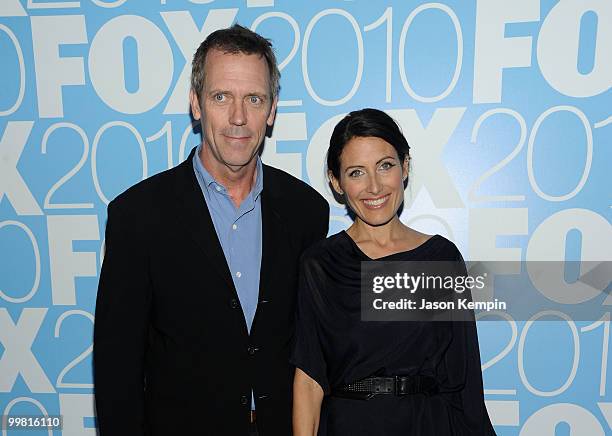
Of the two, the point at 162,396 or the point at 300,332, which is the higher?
the point at 300,332

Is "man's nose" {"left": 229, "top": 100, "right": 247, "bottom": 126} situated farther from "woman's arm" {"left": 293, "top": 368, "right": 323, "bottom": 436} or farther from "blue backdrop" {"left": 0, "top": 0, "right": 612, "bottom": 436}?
"woman's arm" {"left": 293, "top": 368, "right": 323, "bottom": 436}

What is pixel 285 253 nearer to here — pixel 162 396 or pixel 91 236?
pixel 162 396

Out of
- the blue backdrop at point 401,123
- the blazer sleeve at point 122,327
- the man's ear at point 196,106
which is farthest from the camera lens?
the blue backdrop at point 401,123

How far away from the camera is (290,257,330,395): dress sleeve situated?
180 cm

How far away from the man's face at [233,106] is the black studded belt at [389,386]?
92cm

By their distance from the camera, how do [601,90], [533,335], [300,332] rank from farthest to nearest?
[533,335]
[601,90]
[300,332]

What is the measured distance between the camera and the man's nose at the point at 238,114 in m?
1.75

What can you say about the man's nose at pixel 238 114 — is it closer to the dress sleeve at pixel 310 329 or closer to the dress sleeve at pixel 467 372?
the dress sleeve at pixel 310 329

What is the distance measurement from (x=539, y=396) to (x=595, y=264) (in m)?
0.72

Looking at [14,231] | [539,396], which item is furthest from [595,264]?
[14,231]

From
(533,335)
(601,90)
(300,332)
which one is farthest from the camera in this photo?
(533,335)

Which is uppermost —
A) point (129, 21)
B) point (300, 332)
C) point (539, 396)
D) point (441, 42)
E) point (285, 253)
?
point (129, 21)

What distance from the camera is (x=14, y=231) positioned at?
2.59 metres

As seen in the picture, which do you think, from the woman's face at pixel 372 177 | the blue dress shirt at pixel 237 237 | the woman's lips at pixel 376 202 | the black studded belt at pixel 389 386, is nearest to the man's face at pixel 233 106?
the blue dress shirt at pixel 237 237
